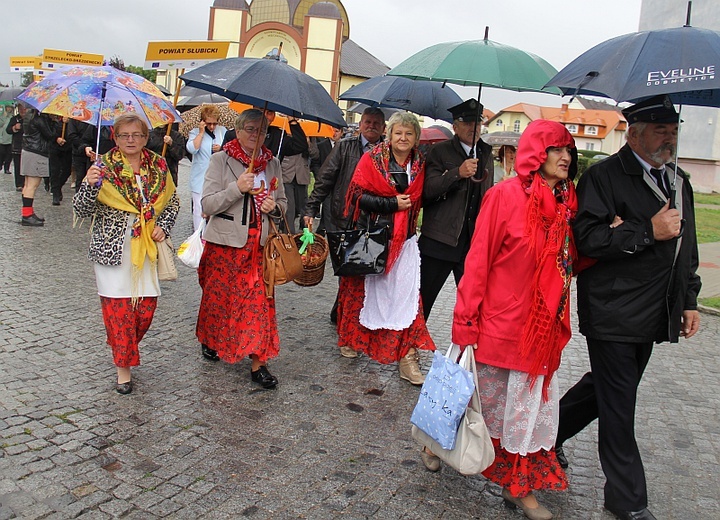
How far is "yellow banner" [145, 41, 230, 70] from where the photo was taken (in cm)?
678

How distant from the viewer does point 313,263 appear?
5609 millimetres

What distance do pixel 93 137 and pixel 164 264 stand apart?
6421 millimetres

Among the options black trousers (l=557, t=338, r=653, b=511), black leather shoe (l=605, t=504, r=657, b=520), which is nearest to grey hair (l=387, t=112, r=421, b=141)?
black trousers (l=557, t=338, r=653, b=511)

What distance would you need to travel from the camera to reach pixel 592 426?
5.01 m

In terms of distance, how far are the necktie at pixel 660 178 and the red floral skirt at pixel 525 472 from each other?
1477mm

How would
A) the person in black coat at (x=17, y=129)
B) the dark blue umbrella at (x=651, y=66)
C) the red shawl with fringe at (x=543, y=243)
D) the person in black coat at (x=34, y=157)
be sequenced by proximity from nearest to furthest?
the dark blue umbrella at (x=651, y=66), the red shawl with fringe at (x=543, y=243), the person in black coat at (x=34, y=157), the person in black coat at (x=17, y=129)

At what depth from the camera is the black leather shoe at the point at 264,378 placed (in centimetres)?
523

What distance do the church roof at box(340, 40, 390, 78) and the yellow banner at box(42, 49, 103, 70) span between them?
167 feet

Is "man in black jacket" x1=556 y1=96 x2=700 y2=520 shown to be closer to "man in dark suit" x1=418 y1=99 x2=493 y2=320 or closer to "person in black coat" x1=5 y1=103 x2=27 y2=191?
"man in dark suit" x1=418 y1=99 x2=493 y2=320

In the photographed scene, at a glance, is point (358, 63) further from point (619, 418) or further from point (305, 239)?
point (619, 418)

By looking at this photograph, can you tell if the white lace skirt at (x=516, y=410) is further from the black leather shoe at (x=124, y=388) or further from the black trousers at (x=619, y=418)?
the black leather shoe at (x=124, y=388)

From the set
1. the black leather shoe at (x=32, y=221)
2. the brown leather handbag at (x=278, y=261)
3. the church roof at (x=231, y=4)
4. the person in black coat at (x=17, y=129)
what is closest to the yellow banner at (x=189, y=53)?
the brown leather handbag at (x=278, y=261)

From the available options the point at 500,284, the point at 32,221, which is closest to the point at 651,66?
the point at 500,284

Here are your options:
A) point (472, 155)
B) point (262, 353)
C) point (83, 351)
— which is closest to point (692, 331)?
point (472, 155)
